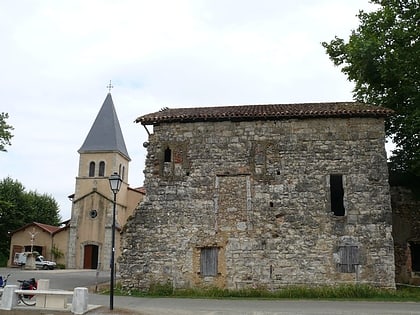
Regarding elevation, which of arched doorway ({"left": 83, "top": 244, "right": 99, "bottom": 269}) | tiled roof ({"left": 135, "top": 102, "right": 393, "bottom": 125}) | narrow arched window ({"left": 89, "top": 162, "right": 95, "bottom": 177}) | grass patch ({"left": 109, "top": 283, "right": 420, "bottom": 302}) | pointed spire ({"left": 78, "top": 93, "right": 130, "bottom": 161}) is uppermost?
pointed spire ({"left": 78, "top": 93, "right": 130, "bottom": 161})

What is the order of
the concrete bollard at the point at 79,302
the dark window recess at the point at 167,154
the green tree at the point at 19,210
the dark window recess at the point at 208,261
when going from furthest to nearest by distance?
the green tree at the point at 19,210
the dark window recess at the point at 167,154
the dark window recess at the point at 208,261
the concrete bollard at the point at 79,302

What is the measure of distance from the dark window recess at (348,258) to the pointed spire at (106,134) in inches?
1114

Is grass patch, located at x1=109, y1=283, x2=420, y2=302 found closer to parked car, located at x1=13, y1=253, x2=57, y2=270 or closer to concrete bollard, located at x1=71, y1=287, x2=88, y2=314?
concrete bollard, located at x1=71, y1=287, x2=88, y2=314

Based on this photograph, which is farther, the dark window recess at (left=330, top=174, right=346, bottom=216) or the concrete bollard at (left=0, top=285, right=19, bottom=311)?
the dark window recess at (left=330, top=174, right=346, bottom=216)

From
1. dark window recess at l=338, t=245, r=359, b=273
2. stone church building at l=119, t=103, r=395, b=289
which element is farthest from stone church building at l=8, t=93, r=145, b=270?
dark window recess at l=338, t=245, r=359, b=273

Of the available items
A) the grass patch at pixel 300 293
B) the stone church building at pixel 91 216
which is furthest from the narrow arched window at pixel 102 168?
the grass patch at pixel 300 293

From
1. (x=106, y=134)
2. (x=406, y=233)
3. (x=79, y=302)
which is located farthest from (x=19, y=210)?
(x=406, y=233)

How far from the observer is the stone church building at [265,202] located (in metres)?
15.8

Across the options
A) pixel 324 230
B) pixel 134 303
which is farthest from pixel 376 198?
pixel 134 303

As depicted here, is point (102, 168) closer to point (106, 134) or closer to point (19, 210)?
point (106, 134)

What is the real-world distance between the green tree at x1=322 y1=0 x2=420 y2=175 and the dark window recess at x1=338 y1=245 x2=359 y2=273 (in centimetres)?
436

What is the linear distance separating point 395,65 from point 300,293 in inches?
399

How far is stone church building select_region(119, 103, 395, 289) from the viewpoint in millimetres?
15797

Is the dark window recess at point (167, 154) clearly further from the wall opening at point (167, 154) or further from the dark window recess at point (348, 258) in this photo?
the dark window recess at point (348, 258)
